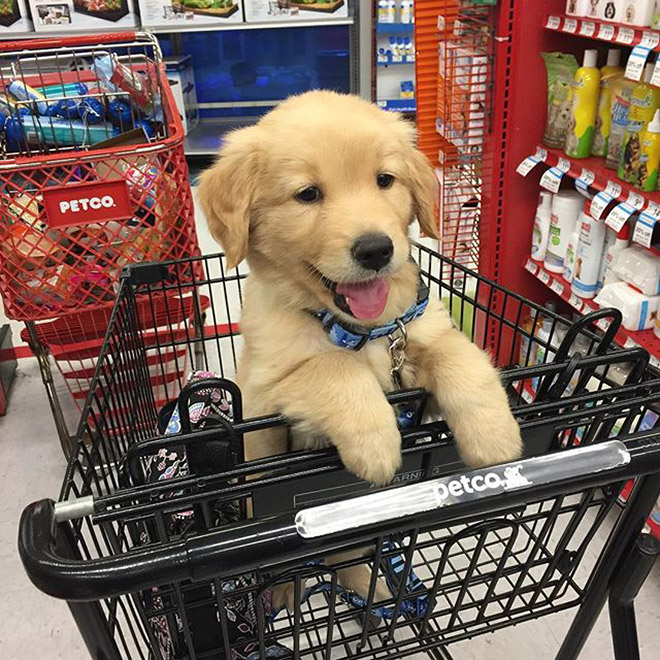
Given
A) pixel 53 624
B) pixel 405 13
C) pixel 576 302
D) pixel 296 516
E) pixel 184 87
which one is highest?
pixel 405 13

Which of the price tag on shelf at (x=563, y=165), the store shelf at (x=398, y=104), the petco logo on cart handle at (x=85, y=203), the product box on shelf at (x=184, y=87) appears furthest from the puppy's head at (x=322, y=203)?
the store shelf at (x=398, y=104)

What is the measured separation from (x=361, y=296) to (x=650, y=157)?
1.02m

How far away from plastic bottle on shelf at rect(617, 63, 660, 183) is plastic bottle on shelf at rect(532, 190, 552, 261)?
1.16 ft

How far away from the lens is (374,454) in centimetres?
77

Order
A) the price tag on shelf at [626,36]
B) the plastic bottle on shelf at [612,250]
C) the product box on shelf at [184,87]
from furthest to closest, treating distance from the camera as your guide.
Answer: the product box on shelf at [184,87] < the plastic bottle on shelf at [612,250] < the price tag on shelf at [626,36]

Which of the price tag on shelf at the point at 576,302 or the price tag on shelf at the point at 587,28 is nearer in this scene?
the price tag on shelf at the point at 587,28

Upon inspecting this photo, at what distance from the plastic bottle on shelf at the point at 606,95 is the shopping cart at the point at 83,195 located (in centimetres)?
117

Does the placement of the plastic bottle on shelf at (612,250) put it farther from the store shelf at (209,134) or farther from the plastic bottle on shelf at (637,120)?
the store shelf at (209,134)

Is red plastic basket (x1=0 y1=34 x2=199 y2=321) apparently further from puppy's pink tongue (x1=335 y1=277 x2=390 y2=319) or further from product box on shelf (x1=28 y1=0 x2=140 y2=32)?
product box on shelf (x1=28 y1=0 x2=140 y2=32)

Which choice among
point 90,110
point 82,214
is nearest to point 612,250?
point 82,214

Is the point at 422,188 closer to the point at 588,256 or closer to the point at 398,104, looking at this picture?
the point at 588,256

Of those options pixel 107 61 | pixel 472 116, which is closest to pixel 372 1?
pixel 472 116

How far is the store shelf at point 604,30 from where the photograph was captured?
148 cm

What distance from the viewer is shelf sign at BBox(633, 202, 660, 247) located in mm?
1542
